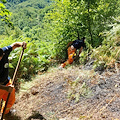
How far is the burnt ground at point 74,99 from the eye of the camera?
113 inches

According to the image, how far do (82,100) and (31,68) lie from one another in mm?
3303

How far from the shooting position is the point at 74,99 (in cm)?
342

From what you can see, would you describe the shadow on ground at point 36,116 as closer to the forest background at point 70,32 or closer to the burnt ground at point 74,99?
the burnt ground at point 74,99

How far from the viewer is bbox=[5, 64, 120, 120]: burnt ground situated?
288cm

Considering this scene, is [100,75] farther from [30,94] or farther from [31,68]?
[31,68]

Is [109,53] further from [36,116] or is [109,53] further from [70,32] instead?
[36,116]

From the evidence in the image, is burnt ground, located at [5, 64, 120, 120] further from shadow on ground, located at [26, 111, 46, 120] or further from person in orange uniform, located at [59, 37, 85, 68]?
person in orange uniform, located at [59, 37, 85, 68]

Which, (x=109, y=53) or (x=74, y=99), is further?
(x=109, y=53)

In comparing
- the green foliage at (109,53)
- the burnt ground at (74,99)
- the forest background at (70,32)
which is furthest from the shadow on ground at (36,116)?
the forest background at (70,32)

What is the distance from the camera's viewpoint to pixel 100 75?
3.82m

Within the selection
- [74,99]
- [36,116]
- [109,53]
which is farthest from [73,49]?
[36,116]

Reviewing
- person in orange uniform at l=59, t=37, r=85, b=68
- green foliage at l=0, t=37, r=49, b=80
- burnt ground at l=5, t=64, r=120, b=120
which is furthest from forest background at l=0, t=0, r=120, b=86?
burnt ground at l=5, t=64, r=120, b=120

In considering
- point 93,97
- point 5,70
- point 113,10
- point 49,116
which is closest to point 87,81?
point 93,97

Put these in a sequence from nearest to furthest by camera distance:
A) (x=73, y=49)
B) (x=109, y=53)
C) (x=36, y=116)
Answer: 1. (x=36, y=116)
2. (x=109, y=53)
3. (x=73, y=49)
